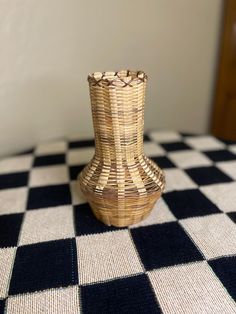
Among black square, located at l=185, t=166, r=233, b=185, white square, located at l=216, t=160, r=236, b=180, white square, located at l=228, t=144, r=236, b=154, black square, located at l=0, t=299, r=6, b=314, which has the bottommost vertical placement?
white square, located at l=228, t=144, r=236, b=154

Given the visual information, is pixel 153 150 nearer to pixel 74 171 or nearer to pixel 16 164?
pixel 74 171

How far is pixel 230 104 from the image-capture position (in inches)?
55.6

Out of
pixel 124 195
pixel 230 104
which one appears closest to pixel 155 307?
pixel 124 195

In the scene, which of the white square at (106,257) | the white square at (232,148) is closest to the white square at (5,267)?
the white square at (106,257)

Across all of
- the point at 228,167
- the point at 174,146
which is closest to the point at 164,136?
the point at 174,146

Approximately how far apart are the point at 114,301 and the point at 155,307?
67mm

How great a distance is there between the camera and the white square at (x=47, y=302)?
1.44 ft

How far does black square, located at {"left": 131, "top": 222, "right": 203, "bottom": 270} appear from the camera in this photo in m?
0.53

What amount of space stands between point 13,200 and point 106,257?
329 mm

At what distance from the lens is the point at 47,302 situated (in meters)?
0.45

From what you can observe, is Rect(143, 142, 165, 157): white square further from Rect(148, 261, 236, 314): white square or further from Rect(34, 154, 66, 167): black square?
Rect(148, 261, 236, 314): white square

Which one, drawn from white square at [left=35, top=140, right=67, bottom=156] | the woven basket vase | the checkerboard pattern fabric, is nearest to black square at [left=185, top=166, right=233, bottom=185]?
the checkerboard pattern fabric

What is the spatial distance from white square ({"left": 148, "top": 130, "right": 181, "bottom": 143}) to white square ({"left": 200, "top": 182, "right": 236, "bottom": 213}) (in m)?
0.36

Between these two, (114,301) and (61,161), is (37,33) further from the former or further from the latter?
(114,301)
